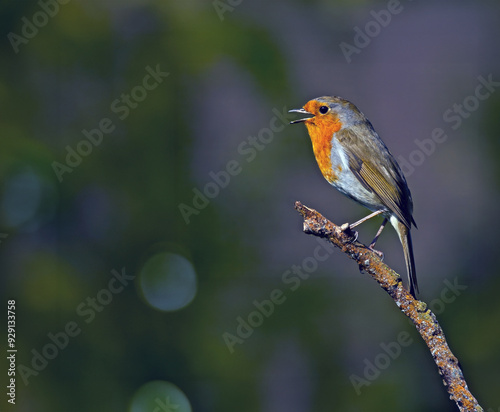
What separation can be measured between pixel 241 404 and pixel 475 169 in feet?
6.34

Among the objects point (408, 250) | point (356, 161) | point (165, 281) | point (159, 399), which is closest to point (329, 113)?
point (356, 161)

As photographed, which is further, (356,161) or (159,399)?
(159,399)

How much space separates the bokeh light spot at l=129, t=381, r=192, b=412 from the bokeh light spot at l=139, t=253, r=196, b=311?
0.35 metres

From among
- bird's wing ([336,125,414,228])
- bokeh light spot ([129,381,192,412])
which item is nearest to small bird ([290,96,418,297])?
bird's wing ([336,125,414,228])

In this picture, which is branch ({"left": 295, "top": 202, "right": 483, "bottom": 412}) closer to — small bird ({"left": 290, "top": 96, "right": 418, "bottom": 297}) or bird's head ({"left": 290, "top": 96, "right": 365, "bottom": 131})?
small bird ({"left": 290, "top": 96, "right": 418, "bottom": 297})

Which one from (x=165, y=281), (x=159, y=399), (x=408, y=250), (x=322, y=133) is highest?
(x=322, y=133)

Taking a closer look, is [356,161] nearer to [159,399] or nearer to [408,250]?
[408,250]

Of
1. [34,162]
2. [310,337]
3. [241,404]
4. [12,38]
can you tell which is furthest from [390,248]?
[12,38]

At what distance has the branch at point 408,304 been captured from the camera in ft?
3.22

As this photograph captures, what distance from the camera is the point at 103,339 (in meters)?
2.84

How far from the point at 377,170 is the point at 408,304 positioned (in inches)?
44.3

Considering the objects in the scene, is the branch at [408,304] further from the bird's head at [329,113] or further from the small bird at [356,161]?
the bird's head at [329,113]

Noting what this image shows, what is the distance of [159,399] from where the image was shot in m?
2.76

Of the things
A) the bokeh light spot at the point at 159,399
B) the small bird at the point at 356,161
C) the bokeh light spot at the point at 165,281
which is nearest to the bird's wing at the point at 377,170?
the small bird at the point at 356,161
